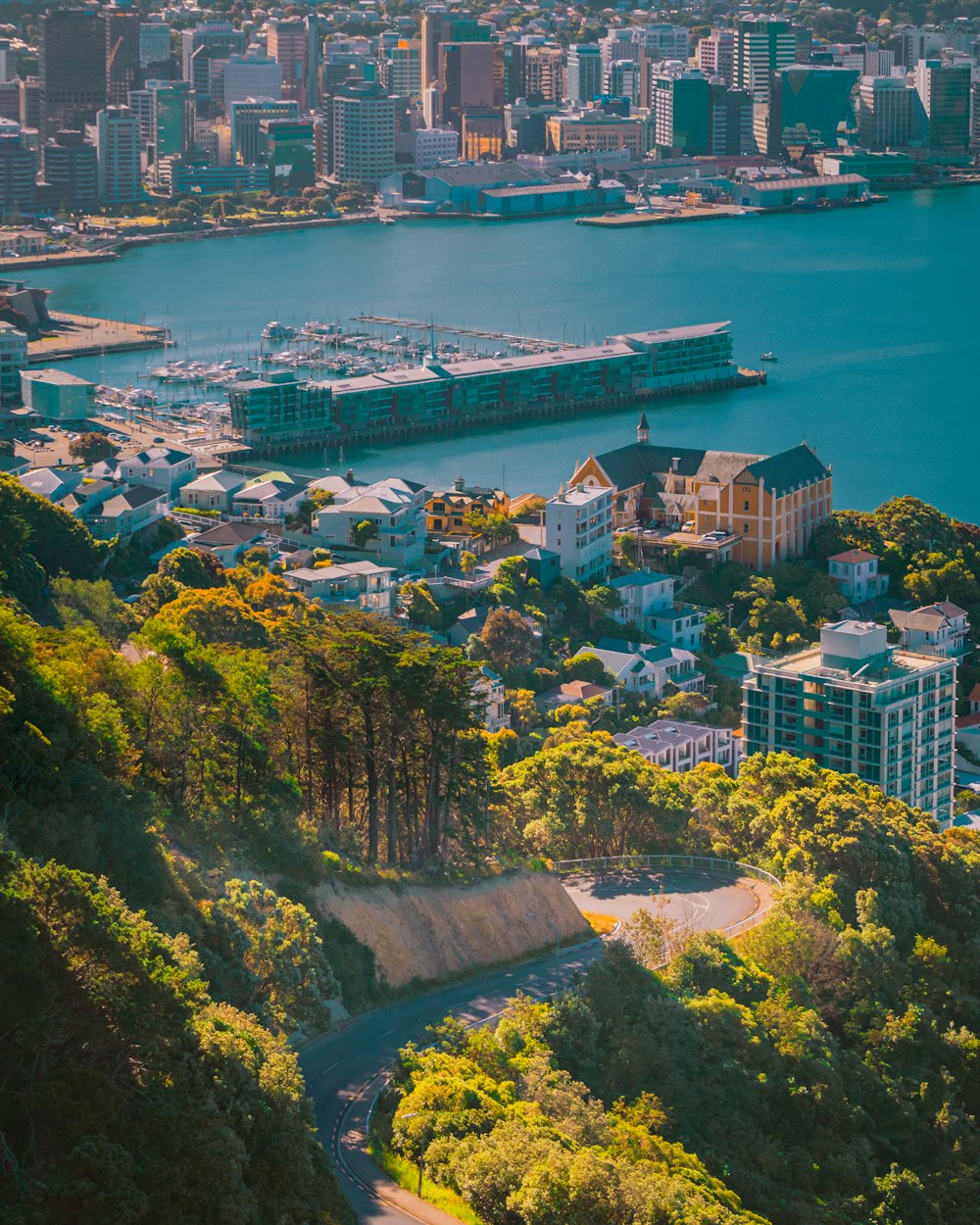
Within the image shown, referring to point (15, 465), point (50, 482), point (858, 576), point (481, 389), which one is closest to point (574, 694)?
point (858, 576)

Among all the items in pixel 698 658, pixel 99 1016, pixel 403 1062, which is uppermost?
pixel 99 1016

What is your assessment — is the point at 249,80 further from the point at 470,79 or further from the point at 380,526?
the point at 380,526

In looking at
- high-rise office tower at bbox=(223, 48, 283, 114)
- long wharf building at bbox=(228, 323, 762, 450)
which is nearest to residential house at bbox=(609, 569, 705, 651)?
long wharf building at bbox=(228, 323, 762, 450)

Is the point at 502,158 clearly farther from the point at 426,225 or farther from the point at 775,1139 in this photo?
the point at 775,1139

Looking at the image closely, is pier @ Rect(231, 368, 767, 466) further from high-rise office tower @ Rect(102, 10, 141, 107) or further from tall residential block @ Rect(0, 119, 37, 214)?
high-rise office tower @ Rect(102, 10, 141, 107)

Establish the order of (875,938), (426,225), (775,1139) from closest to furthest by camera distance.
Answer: (775,1139), (875,938), (426,225)

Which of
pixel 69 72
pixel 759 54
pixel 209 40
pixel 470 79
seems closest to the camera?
pixel 69 72

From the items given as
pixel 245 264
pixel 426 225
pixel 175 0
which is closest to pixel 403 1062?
pixel 245 264
